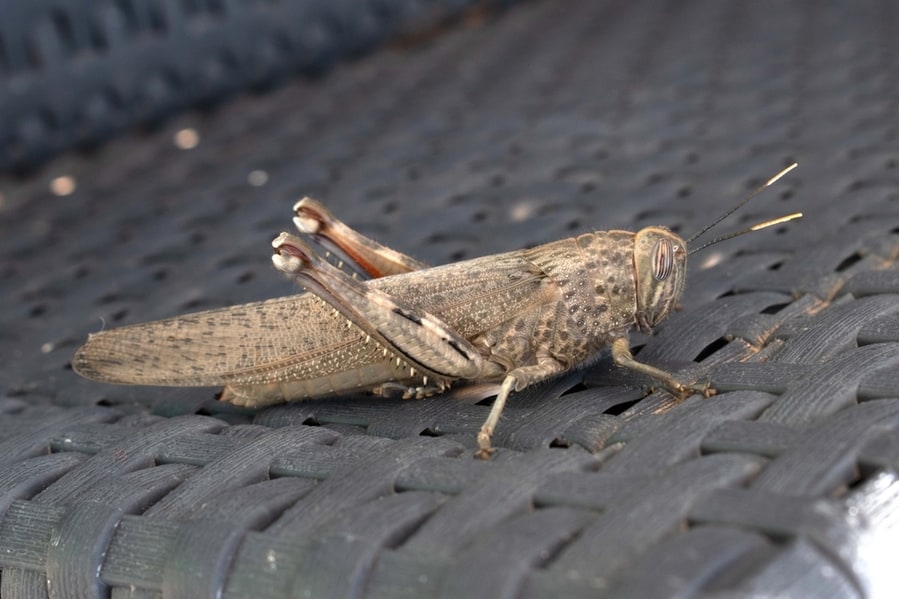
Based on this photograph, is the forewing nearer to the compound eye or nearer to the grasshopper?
the grasshopper

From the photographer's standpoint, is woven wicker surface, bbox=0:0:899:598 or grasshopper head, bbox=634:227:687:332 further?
grasshopper head, bbox=634:227:687:332

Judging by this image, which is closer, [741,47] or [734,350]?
[734,350]

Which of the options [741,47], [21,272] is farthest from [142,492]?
[741,47]

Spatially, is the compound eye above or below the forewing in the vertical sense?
above

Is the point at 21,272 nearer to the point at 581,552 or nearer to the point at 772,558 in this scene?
the point at 581,552

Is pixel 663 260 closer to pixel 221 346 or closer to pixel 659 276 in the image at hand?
pixel 659 276

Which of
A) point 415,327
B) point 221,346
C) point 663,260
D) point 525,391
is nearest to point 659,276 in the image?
point 663,260

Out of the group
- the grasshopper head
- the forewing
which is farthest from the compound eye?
the forewing
